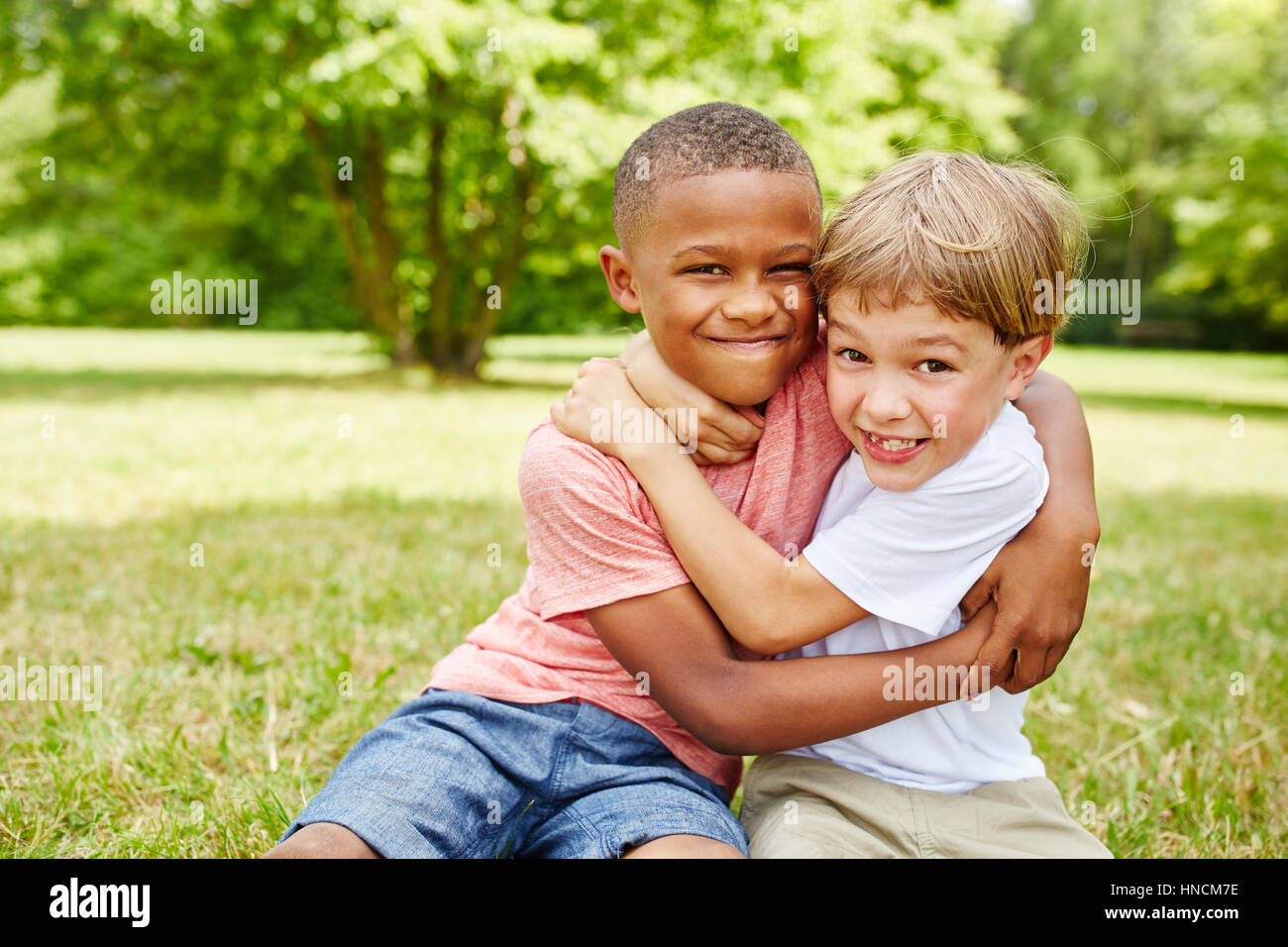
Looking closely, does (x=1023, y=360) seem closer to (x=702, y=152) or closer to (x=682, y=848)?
(x=702, y=152)

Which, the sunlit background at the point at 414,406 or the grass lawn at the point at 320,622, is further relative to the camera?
the sunlit background at the point at 414,406

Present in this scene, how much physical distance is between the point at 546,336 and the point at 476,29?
17.2m

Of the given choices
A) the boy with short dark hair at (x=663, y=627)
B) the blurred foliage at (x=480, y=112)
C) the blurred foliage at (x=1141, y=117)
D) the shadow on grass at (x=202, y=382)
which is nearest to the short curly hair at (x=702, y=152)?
the boy with short dark hair at (x=663, y=627)

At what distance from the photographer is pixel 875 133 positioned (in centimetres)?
1265

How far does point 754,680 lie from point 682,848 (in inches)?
11.7

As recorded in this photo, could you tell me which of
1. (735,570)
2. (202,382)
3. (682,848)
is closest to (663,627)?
(735,570)

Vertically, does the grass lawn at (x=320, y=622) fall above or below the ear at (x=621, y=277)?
below

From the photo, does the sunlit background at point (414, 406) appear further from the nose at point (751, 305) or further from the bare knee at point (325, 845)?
the bare knee at point (325, 845)

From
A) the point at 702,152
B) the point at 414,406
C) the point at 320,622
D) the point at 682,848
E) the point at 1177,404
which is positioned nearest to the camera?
the point at 682,848

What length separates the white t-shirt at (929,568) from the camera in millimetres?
1705

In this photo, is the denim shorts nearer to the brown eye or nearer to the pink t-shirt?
the pink t-shirt

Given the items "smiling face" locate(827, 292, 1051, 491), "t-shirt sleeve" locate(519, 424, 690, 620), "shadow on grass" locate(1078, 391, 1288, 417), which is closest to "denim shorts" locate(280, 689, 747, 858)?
"t-shirt sleeve" locate(519, 424, 690, 620)

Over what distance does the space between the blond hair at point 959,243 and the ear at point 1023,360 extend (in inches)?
0.9

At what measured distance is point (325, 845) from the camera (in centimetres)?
158
